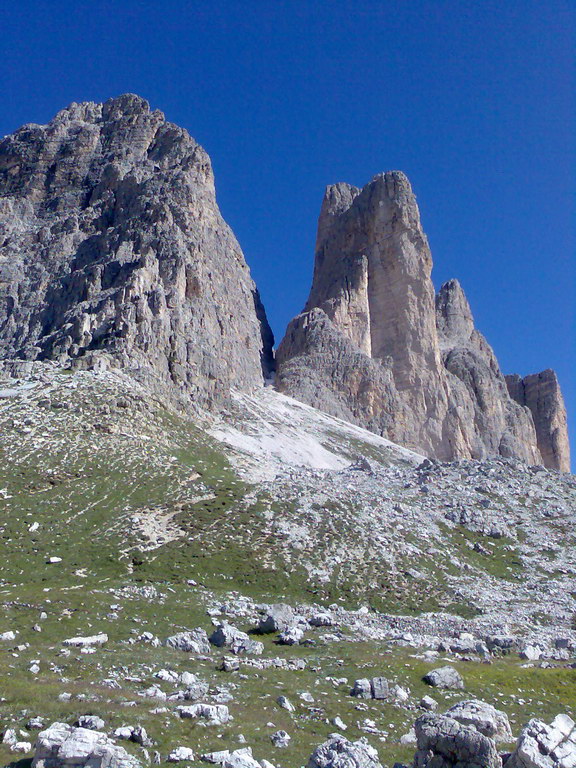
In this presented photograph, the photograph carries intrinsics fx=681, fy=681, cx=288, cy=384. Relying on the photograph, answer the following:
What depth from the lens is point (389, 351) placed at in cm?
15650

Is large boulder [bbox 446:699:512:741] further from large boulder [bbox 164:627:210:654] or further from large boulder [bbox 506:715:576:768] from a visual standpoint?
large boulder [bbox 164:627:210:654]

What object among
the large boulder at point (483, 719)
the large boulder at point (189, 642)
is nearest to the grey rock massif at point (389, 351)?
the large boulder at point (189, 642)

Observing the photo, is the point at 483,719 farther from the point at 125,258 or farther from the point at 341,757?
the point at 125,258

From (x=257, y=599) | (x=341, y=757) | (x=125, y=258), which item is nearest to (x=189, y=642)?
(x=257, y=599)

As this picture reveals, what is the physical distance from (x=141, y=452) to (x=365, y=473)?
79.5 feet

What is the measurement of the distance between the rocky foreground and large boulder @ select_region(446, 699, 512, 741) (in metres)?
0.05

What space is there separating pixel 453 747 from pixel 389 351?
473 feet

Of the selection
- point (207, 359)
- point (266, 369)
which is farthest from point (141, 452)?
point (266, 369)

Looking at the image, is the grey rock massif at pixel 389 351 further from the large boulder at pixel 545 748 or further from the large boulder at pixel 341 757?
the large boulder at pixel 545 748

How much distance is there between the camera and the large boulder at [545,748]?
13.9m

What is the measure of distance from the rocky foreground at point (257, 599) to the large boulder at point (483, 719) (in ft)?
0.16

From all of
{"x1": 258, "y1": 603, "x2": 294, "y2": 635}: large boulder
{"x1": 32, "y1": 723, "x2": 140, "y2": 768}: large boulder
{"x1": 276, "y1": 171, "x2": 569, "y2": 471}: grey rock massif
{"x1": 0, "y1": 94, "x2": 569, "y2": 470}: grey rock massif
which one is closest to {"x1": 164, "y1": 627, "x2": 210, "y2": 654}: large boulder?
{"x1": 258, "y1": 603, "x2": 294, "y2": 635}: large boulder

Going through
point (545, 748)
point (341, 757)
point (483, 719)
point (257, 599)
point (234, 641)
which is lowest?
point (341, 757)

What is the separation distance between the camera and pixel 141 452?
57656mm
